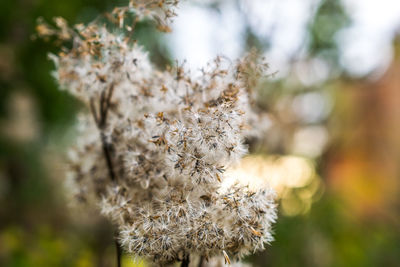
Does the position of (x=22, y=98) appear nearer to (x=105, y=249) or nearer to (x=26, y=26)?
(x=26, y=26)

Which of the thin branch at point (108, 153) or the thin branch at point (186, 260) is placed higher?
the thin branch at point (108, 153)

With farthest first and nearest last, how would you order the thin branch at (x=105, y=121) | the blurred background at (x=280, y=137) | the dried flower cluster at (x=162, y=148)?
1. the blurred background at (x=280, y=137)
2. the thin branch at (x=105, y=121)
3. the dried flower cluster at (x=162, y=148)

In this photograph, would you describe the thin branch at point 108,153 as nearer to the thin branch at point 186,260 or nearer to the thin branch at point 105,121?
the thin branch at point 105,121

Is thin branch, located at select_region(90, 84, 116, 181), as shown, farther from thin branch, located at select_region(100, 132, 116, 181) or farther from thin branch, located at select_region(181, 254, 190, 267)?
thin branch, located at select_region(181, 254, 190, 267)

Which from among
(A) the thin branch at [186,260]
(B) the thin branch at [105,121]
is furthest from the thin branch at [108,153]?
(A) the thin branch at [186,260]

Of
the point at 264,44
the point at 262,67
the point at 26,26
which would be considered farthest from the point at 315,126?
the point at 262,67

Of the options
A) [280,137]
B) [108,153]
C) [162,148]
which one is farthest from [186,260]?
[280,137]

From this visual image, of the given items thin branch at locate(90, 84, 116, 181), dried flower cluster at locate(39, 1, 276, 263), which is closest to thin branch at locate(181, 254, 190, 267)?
dried flower cluster at locate(39, 1, 276, 263)
